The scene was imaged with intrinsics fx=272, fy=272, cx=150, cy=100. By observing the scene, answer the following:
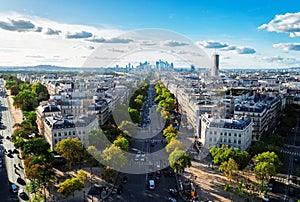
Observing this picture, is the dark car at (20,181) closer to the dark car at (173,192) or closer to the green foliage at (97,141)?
the green foliage at (97,141)

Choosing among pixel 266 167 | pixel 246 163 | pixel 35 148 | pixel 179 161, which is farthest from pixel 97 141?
pixel 266 167

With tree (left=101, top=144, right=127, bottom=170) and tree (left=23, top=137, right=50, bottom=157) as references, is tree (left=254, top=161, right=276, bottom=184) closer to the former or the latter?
tree (left=101, top=144, right=127, bottom=170)

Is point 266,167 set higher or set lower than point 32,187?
higher

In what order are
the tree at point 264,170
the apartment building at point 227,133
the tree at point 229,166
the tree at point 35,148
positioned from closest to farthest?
1. the tree at point 264,170
2. the tree at point 229,166
3. the tree at point 35,148
4. the apartment building at point 227,133

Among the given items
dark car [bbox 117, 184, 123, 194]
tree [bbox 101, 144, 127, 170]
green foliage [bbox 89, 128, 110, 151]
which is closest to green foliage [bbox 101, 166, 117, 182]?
tree [bbox 101, 144, 127, 170]

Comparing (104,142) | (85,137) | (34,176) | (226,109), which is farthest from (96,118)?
(226,109)

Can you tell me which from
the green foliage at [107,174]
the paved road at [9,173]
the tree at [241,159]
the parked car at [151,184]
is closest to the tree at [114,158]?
the green foliage at [107,174]

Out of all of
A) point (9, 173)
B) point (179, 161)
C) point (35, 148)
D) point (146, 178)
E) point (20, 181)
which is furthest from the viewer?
point (35, 148)

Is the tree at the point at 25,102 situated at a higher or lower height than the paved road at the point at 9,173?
higher

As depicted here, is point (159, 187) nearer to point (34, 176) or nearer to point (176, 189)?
point (176, 189)

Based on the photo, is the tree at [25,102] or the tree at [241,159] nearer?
the tree at [241,159]

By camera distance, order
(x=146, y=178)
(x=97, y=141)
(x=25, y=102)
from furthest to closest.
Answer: (x=25, y=102)
(x=97, y=141)
(x=146, y=178)

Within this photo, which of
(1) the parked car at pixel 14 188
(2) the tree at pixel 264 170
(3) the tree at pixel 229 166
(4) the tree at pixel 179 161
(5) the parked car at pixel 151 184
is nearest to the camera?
(2) the tree at pixel 264 170

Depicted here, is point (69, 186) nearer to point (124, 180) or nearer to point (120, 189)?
point (120, 189)
